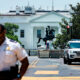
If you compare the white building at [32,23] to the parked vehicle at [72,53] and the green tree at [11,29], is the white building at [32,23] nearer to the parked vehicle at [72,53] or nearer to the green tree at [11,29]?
the green tree at [11,29]

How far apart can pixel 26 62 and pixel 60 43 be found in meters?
76.8

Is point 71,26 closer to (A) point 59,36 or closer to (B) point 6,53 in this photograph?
(A) point 59,36

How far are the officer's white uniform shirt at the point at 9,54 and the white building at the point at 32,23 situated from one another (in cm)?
11210

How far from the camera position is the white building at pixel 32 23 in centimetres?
12075

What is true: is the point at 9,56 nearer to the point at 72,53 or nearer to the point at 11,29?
the point at 72,53

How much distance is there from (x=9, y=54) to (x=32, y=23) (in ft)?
381

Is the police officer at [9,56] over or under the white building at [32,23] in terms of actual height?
over

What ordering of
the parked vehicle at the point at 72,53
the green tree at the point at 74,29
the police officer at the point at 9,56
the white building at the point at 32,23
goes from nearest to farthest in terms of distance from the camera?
1. the police officer at the point at 9,56
2. the parked vehicle at the point at 72,53
3. the green tree at the point at 74,29
4. the white building at the point at 32,23

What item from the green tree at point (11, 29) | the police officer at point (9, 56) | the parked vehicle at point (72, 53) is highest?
the police officer at point (9, 56)

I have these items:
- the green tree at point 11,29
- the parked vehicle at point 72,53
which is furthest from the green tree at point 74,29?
the parked vehicle at point 72,53

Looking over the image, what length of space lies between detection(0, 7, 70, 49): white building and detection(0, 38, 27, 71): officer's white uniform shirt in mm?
112096

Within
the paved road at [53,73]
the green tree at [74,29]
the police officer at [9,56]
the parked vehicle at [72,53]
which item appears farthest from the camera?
the green tree at [74,29]

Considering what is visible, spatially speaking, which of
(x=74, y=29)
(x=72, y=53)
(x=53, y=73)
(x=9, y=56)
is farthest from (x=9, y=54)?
(x=74, y=29)

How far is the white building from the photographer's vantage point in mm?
120750
